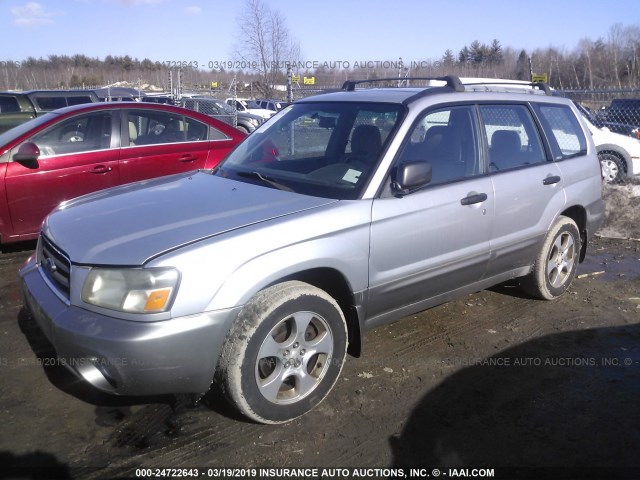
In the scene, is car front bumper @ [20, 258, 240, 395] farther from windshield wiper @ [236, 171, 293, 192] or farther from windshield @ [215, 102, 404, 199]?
windshield @ [215, 102, 404, 199]

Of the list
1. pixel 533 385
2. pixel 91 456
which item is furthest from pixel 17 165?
pixel 533 385

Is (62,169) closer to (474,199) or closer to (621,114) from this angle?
(474,199)

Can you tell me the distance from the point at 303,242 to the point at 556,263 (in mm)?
2904

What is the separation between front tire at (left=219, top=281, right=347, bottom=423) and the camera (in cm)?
274

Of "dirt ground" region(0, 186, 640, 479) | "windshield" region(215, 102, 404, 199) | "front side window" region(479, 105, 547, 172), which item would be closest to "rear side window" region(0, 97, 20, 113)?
"dirt ground" region(0, 186, 640, 479)

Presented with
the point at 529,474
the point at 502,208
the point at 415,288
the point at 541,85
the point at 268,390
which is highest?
the point at 541,85

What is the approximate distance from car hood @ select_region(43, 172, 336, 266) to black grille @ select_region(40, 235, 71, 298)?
0.19 ft

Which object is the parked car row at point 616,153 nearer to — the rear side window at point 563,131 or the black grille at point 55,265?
the rear side window at point 563,131

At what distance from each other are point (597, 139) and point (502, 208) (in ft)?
25.3

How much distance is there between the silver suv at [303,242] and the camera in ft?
8.46

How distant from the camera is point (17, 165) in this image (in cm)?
534

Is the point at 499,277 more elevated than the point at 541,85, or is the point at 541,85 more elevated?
the point at 541,85

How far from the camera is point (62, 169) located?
218 inches

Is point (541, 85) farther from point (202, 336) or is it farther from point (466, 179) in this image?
point (202, 336)
